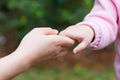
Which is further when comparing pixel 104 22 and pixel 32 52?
pixel 104 22

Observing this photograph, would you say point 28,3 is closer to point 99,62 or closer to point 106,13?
point 99,62

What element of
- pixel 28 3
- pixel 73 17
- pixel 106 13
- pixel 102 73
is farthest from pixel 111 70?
pixel 106 13

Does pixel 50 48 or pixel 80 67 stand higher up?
pixel 50 48

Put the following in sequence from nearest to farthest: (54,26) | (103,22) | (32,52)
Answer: (32,52)
(103,22)
(54,26)

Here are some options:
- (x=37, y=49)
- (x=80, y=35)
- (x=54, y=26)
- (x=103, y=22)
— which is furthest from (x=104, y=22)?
(x=54, y=26)

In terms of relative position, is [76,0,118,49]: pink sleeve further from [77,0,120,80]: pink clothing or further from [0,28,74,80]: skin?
[0,28,74,80]: skin

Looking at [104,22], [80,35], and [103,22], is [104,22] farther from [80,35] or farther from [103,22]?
[80,35]

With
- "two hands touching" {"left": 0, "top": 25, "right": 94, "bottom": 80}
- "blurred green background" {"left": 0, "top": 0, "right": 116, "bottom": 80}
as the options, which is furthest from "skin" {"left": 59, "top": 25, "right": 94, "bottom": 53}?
"blurred green background" {"left": 0, "top": 0, "right": 116, "bottom": 80}
